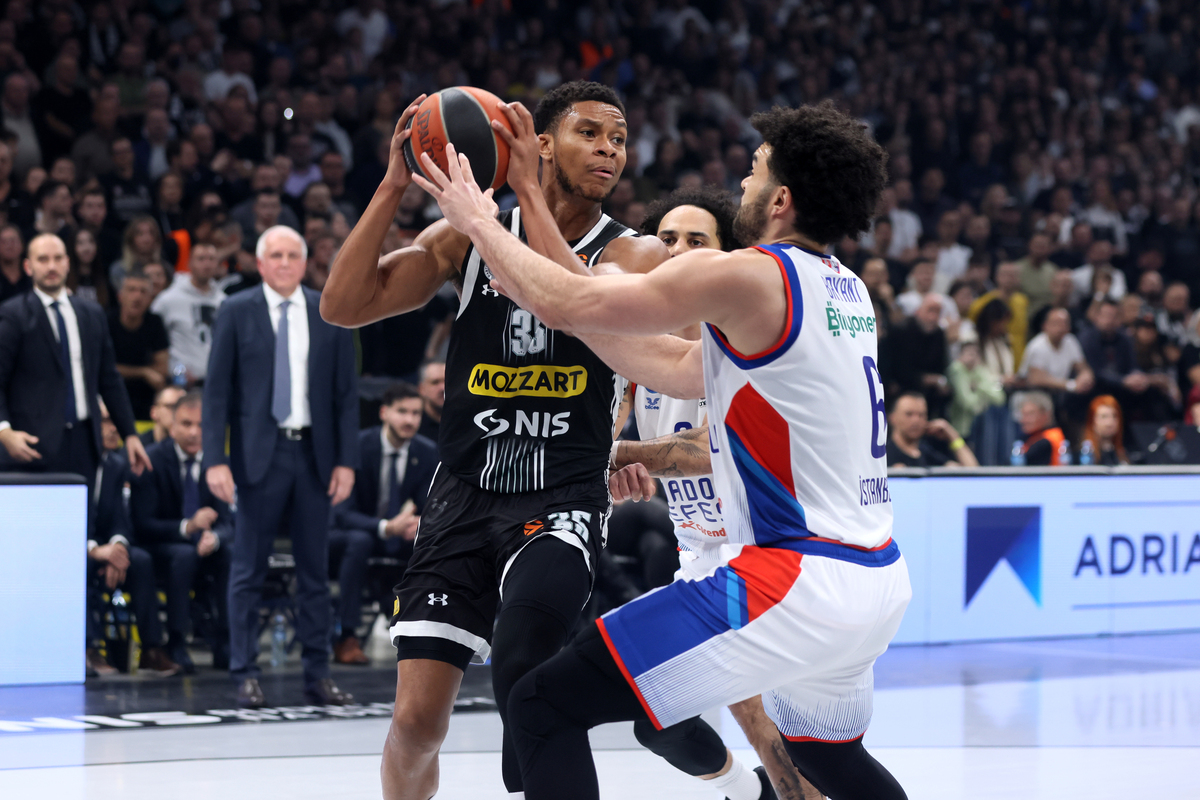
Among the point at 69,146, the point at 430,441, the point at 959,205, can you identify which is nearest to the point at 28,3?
the point at 69,146

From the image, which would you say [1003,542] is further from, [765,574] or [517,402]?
[765,574]

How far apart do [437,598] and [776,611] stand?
106cm

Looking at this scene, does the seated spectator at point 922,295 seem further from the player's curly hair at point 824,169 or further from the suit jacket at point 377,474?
the player's curly hair at point 824,169

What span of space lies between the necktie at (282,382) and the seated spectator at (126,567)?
1231mm

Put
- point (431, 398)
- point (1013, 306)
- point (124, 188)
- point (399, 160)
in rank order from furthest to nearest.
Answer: point (1013, 306) < point (124, 188) < point (431, 398) < point (399, 160)

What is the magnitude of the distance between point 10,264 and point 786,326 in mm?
7080

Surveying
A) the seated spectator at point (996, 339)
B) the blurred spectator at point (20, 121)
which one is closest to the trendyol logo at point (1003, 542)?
the seated spectator at point (996, 339)

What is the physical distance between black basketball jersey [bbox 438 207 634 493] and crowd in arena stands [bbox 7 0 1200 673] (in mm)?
3528

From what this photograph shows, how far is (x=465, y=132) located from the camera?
338 cm

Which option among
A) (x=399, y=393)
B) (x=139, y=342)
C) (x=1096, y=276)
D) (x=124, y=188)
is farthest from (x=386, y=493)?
(x=1096, y=276)

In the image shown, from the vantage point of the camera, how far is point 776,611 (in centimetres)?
273

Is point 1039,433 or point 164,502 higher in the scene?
point 1039,433

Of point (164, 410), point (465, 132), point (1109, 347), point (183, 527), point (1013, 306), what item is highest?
point (465, 132)

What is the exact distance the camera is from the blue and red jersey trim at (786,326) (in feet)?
9.14
